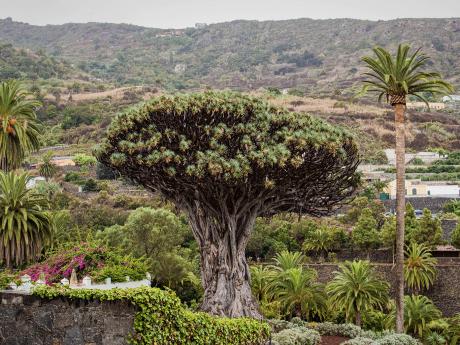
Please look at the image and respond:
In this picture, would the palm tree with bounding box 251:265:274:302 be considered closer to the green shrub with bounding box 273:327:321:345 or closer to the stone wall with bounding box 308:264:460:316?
the stone wall with bounding box 308:264:460:316

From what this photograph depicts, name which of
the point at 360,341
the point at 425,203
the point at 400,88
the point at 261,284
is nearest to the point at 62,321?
the point at 360,341

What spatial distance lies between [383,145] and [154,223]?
69.9 m

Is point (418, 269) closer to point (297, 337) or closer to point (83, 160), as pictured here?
point (297, 337)

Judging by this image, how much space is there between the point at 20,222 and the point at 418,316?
16.5 meters

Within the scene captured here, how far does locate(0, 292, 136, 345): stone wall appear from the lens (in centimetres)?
1245

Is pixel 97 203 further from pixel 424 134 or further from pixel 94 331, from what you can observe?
pixel 424 134

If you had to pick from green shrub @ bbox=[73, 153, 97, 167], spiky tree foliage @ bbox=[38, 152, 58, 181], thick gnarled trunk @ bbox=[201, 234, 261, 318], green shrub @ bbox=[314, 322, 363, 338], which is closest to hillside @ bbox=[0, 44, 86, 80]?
green shrub @ bbox=[73, 153, 97, 167]

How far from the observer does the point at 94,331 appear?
40.8 ft

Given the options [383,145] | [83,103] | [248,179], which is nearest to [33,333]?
[248,179]

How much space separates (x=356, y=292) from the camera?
33031 millimetres

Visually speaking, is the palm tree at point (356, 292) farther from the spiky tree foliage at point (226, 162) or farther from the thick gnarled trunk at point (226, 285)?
the thick gnarled trunk at point (226, 285)

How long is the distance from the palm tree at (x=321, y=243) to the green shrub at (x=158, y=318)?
36.4m

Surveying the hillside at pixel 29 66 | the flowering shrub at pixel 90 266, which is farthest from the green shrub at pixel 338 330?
the hillside at pixel 29 66

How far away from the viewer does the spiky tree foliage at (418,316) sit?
112 feet
